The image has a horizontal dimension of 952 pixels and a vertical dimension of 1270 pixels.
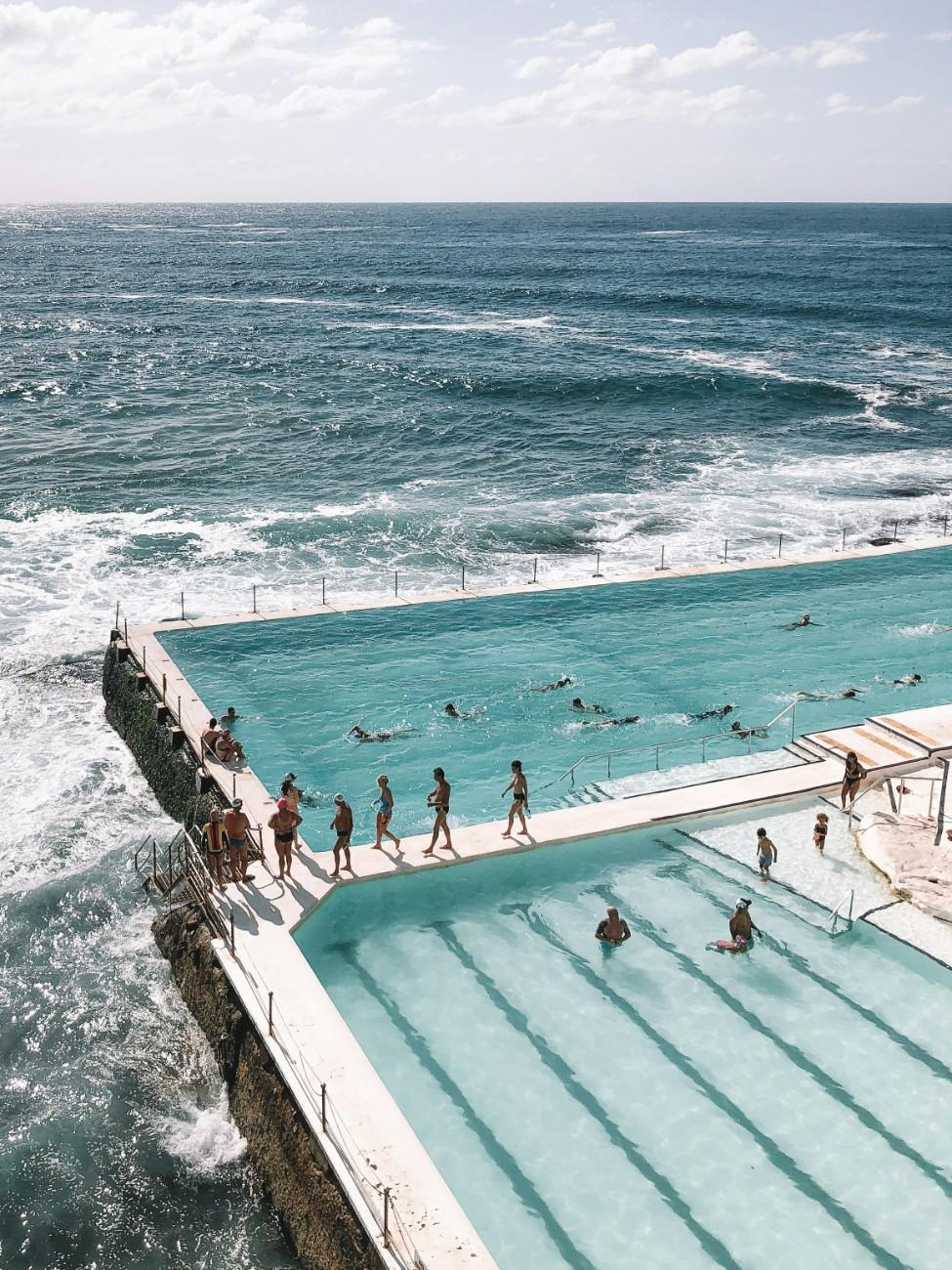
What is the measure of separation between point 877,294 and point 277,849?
101044 millimetres

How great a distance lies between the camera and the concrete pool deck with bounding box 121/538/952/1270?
1019cm

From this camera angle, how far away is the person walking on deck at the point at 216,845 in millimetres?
14453

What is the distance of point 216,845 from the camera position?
14484 millimetres

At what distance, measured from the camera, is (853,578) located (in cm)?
2842

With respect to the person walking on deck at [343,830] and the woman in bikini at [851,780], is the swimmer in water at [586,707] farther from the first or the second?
the person walking on deck at [343,830]

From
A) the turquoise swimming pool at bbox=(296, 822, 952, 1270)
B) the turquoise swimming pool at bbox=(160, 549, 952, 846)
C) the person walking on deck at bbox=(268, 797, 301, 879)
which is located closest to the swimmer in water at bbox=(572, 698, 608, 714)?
Answer: the turquoise swimming pool at bbox=(160, 549, 952, 846)

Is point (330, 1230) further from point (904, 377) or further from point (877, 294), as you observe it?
point (877, 294)

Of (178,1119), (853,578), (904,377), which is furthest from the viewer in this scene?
(904,377)

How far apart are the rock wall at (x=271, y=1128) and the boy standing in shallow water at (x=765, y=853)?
7145mm

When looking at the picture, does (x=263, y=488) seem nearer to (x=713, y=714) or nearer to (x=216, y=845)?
(x=713, y=714)

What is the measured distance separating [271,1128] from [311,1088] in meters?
1.02

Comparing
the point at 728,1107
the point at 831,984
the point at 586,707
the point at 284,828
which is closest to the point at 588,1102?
the point at 728,1107

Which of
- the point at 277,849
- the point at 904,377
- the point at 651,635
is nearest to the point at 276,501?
the point at 651,635

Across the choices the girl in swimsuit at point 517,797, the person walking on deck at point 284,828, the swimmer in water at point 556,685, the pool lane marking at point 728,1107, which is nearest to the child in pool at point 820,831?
the girl in swimsuit at point 517,797
